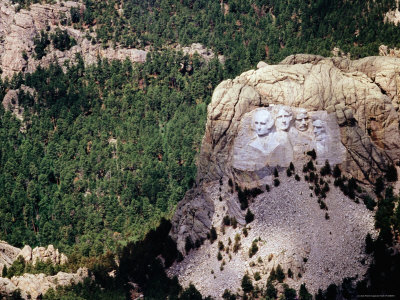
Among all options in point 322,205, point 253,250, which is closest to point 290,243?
point 253,250

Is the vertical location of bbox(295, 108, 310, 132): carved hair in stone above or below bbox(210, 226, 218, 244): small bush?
above

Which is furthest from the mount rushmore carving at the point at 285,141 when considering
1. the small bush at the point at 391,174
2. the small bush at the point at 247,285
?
the small bush at the point at 247,285

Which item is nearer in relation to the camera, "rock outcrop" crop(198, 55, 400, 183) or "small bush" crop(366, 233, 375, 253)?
"small bush" crop(366, 233, 375, 253)

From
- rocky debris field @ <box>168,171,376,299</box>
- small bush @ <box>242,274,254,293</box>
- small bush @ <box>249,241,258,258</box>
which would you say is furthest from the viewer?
small bush @ <box>249,241,258,258</box>

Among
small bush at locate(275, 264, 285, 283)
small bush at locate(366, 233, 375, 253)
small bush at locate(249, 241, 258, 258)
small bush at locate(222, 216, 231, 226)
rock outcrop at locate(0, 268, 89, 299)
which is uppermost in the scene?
small bush at locate(366, 233, 375, 253)

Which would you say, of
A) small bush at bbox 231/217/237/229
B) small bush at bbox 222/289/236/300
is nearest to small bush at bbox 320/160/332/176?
small bush at bbox 231/217/237/229

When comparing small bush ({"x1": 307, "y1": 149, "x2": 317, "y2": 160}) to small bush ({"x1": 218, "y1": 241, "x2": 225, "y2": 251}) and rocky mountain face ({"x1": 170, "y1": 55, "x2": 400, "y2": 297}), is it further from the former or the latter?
small bush ({"x1": 218, "y1": 241, "x2": 225, "y2": 251})
